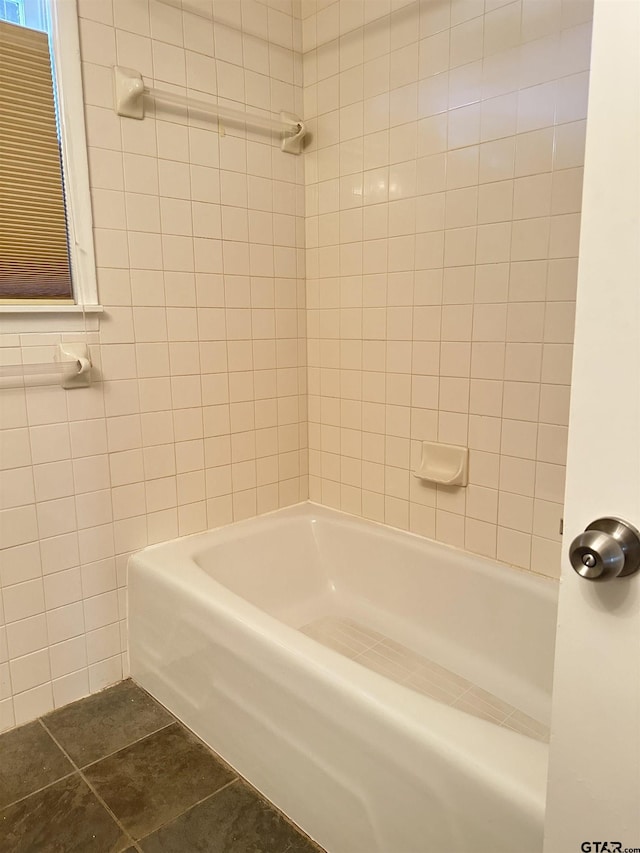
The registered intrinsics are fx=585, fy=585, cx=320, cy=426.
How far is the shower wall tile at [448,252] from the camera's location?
1618mm

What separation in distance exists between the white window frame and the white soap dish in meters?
1.16

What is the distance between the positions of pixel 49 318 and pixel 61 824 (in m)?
1.35

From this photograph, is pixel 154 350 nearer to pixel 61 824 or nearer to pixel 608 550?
pixel 61 824

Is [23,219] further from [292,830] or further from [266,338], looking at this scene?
[292,830]

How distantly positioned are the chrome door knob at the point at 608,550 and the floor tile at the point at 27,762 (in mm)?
1614

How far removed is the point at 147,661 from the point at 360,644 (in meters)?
0.72

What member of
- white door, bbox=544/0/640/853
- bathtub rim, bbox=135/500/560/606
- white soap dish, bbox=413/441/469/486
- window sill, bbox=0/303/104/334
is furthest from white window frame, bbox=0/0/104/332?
white door, bbox=544/0/640/853

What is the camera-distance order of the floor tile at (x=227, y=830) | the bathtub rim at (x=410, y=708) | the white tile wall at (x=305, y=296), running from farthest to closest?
the white tile wall at (x=305, y=296) → the floor tile at (x=227, y=830) → the bathtub rim at (x=410, y=708)

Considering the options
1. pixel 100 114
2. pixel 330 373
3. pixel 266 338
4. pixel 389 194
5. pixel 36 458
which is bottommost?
pixel 36 458

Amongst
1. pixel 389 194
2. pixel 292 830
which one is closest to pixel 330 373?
pixel 389 194

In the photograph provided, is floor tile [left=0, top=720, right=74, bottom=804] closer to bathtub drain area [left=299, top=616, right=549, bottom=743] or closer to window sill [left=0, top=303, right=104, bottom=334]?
bathtub drain area [left=299, top=616, right=549, bottom=743]

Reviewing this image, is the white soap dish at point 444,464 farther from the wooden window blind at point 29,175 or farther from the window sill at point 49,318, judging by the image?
the wooden window blind at point 29,175

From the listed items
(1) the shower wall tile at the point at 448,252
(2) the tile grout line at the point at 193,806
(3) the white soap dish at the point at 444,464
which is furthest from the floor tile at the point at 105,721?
(3) the white soap dish at the point at 444,464

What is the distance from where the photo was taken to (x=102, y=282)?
1824 mm
